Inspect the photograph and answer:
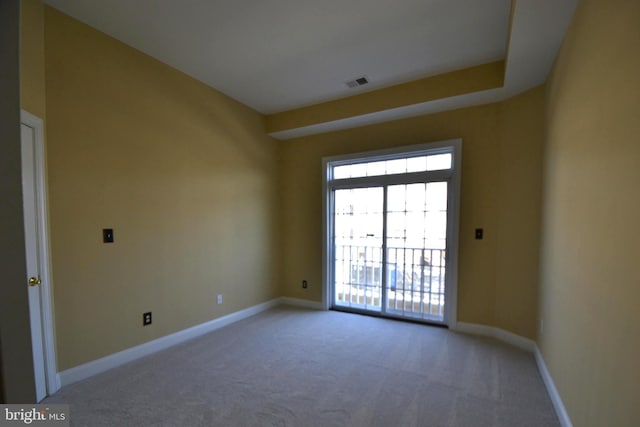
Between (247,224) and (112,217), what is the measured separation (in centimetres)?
166

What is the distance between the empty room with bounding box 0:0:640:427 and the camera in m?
1.36

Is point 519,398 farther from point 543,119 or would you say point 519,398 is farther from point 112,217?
point 112,217

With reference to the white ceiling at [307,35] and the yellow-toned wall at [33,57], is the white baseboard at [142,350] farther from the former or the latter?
the white ceiling at [307,35]

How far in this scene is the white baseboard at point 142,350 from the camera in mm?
2221

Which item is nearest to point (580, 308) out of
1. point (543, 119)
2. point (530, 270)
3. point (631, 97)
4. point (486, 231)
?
point (631, 97)

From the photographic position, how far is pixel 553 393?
6.54 feet

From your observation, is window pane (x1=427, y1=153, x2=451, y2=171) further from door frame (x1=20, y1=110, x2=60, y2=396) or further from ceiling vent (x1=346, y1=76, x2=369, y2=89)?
door frame (x1=20, y1=110, x2=60, y2=396)

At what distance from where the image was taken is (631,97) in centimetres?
111

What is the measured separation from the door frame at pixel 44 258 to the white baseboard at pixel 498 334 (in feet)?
12.8

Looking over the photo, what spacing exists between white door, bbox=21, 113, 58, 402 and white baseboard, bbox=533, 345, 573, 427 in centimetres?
359

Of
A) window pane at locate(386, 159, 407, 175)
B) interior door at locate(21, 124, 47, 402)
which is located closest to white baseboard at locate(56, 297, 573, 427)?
interior door at locate(21, 124, 47, 402)

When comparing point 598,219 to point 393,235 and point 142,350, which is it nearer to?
point 393,235

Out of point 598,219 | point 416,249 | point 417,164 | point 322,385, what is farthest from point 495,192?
point 322,385

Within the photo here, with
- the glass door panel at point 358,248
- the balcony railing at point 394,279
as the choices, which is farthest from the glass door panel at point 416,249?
the glass door panel at point 358,248
